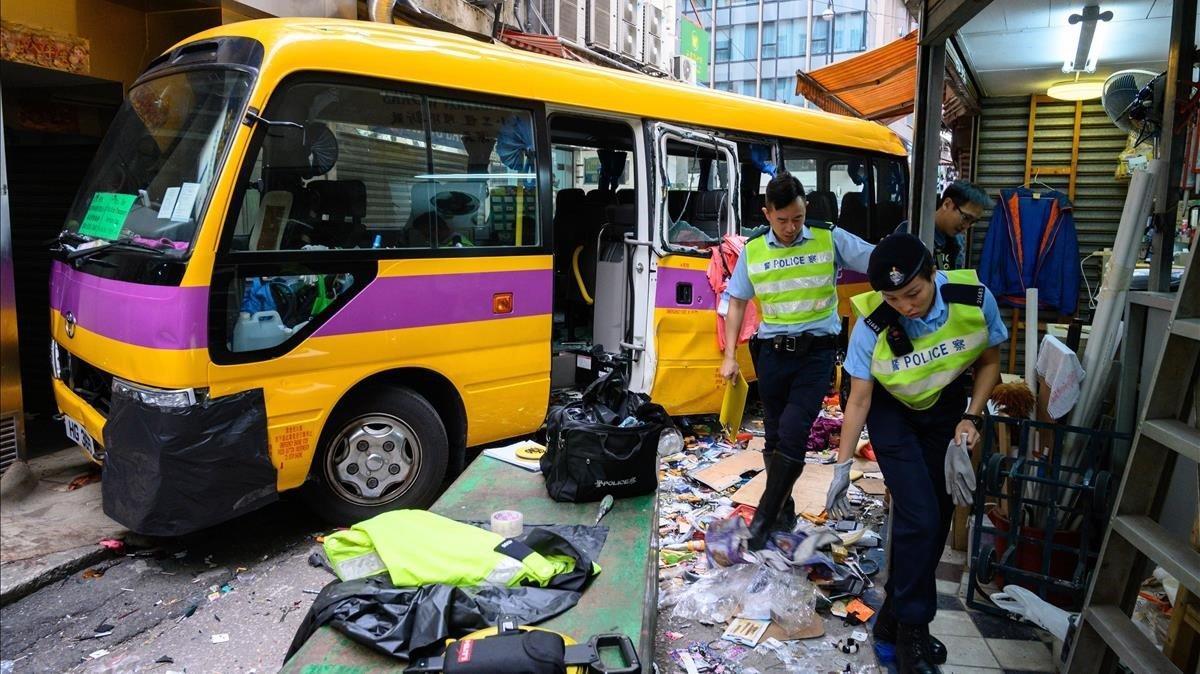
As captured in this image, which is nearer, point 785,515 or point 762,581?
point 762,581

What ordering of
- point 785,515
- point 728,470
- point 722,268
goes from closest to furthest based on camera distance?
point 785,515 < point 728,470 < point 722,268

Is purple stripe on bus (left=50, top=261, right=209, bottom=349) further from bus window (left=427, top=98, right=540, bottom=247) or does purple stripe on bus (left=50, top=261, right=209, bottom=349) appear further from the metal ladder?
the metal ladder

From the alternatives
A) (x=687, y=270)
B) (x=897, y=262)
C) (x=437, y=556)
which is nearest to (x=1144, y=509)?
(x=897, y=262)

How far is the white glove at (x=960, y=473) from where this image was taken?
3066 millimetres

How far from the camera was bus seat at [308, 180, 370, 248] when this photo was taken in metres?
4.18

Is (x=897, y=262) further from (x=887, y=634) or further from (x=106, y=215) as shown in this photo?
→ (x=106, y=215)

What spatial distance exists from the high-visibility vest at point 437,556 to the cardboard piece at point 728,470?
9.55 feet

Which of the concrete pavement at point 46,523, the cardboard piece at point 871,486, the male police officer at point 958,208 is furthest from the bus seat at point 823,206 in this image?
the concrete pavement at point 46,523

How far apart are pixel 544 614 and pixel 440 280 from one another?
2735mm

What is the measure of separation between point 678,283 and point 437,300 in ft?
6.76

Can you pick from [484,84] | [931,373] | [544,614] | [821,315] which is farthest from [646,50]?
[544,614]

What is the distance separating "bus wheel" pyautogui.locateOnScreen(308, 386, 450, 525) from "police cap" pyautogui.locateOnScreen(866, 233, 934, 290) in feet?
8.97

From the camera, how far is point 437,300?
461 cm

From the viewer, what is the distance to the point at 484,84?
15.8 ft
